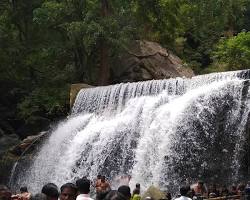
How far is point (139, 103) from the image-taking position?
63.3 feet

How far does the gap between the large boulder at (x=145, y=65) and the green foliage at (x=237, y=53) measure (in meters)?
2.10

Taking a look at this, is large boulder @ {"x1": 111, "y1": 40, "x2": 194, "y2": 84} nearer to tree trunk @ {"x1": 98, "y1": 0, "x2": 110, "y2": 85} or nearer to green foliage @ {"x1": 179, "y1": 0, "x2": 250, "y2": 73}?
tree trunk @ {"x1": 98, "y1": 0, "x2": 110, "y2": 85}

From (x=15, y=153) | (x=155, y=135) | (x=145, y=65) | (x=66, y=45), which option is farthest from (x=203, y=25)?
(x=155, y=135)

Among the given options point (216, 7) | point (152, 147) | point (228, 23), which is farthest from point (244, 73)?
point (228, 23)

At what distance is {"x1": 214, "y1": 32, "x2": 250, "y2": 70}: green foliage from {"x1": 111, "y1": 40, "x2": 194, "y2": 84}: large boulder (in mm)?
2100

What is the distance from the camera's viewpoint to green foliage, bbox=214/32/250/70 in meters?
25.9

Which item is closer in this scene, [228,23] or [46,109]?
[46,109]

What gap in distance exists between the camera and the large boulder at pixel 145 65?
2498 cm

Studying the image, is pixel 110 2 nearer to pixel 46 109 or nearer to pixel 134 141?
pixel 46 109

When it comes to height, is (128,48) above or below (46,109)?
above

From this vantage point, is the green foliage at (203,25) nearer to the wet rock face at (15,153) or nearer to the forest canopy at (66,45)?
the forest canopy at (66,45)

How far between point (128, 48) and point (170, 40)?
16.9 feet

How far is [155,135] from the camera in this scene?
17.1 m

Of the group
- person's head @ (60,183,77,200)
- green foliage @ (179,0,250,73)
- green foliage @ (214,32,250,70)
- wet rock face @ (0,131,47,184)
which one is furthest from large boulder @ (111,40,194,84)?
person's head @ (60,183,77,200)
